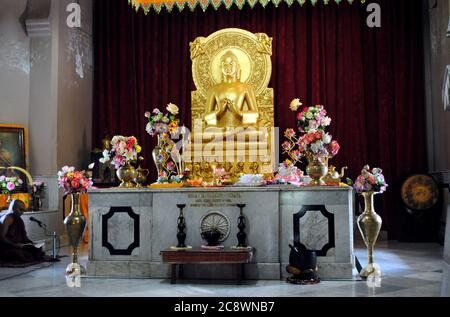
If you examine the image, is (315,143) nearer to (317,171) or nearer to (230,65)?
(317,171)

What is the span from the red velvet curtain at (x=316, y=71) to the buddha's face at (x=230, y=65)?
2.47 feet

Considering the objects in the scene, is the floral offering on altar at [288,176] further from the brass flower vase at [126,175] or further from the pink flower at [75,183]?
the pink flower at [75,183]

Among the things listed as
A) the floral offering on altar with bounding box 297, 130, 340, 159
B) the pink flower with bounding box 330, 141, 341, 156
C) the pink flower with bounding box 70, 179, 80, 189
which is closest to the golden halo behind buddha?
the pink flower with bounding box 330, 141, 341, 156

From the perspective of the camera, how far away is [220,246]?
4.58 m

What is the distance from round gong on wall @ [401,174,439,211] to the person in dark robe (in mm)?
4726

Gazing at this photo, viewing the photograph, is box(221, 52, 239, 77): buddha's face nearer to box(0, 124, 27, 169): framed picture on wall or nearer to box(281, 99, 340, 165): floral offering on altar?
box(281, 99, 340, 165): floral offering on altar

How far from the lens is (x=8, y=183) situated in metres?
6.72

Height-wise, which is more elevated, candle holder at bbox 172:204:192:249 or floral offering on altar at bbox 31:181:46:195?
floral offering on altar at bbox 31:181:46:195

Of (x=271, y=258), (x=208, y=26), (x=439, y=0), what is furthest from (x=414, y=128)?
(x=271, y=258)

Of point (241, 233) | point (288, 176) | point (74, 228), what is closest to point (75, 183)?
point (74, 228)

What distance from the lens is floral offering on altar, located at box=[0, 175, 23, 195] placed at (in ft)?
22.1

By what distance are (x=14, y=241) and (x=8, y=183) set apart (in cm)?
117

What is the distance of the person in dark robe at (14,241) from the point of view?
559cm

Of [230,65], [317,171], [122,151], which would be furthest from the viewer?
[230,65]
